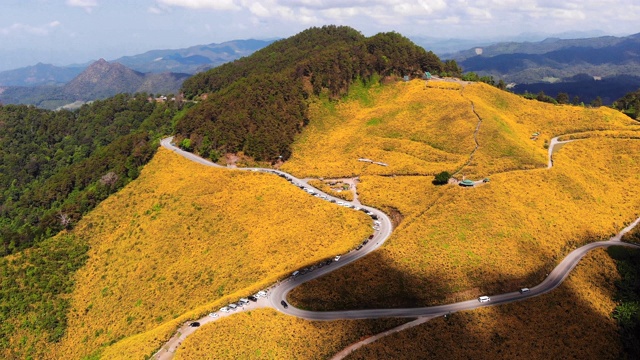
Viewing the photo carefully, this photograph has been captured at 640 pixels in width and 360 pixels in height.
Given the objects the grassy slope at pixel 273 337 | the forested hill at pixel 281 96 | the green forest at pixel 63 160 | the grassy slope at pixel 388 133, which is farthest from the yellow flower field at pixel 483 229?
the green forest at pixel 63 160

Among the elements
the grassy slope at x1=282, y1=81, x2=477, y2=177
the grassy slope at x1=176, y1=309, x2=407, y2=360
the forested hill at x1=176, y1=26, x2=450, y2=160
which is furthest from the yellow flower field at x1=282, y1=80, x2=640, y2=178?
the grassy slope at x1=176, y1=309, x2=407, y2=360

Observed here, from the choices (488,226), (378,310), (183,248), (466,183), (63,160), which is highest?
(466,183)

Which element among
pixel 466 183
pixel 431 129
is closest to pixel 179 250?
pixel 466 183

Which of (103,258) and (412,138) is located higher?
(412,138)

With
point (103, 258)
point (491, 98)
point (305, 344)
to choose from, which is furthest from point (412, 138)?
point (103, 258)

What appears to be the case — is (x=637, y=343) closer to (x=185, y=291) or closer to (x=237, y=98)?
(x=185, y=291)

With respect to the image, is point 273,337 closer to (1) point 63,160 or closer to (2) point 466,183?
(2) point 466,183

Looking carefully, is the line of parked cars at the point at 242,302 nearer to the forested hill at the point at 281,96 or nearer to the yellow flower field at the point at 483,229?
the yellow flower field at the point at 483,229
